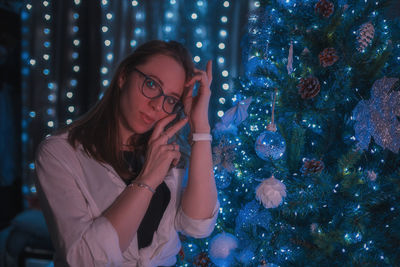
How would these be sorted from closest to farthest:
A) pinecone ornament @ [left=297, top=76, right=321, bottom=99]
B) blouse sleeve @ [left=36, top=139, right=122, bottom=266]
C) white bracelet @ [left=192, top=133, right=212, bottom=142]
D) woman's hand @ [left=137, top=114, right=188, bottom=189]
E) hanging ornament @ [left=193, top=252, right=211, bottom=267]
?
blouse sleeve @ [left=36, top=139, right=122, bottom=266]
woman's hand @ [left=137, top=114, right=188, bottom=189]
pinecone ornament @ [left=297, top=76, right=321, bottom=99]
white bracelet @ [left=192, top=133, right=212, bottom=142]
hanging ornament @ [left=193, top=252, right=211, bottom=267]

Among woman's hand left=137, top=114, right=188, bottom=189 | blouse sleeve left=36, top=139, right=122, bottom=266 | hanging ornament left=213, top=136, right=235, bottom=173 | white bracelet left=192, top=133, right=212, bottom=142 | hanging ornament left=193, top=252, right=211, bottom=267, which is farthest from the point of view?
hanging ornament left=193, top=252, right=211, bottom=267

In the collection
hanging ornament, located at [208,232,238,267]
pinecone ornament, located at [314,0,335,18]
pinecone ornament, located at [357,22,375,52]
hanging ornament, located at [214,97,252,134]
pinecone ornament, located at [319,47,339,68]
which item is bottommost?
hanging ornament, located at [208,232,238,267]

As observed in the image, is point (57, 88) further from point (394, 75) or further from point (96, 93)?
point (394, 75)

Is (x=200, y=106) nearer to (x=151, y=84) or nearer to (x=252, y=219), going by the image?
(x=151, y=84)

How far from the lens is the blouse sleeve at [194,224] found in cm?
138

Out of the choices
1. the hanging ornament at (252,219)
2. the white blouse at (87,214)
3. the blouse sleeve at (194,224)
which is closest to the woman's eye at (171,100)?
the white blouse at (87,214)

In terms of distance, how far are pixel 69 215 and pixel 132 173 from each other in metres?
0.36

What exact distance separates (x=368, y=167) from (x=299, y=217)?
388 mm

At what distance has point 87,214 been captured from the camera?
1.14 meters

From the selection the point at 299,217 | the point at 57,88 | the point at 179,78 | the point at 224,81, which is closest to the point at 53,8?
the point at 57,88

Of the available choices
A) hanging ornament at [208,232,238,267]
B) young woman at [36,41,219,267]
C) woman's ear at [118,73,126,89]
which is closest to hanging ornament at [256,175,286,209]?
young woman at [36,41,219,267]

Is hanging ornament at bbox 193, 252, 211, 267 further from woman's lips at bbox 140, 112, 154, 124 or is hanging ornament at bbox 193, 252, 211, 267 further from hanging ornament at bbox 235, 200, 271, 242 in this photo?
woman's lips at bbox 140, 112, 154, 124

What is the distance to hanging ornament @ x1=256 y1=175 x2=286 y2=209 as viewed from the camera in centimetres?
124

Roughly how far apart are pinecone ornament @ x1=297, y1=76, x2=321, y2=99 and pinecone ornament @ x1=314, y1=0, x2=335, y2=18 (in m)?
0.28
